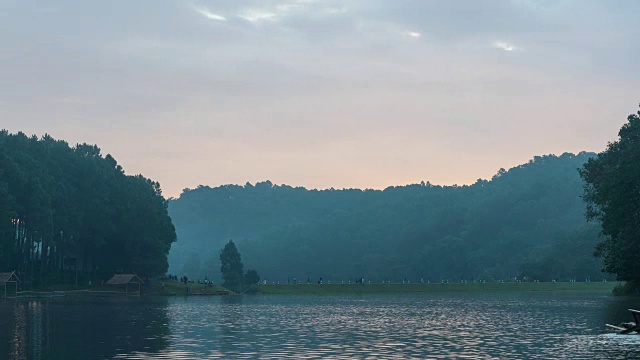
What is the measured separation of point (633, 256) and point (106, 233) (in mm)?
104919

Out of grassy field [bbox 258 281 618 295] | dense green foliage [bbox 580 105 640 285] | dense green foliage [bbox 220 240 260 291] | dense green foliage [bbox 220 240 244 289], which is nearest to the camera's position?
dense green foliage [bbox 580 105 640 285]

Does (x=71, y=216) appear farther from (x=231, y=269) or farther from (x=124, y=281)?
(x=231, y=269)

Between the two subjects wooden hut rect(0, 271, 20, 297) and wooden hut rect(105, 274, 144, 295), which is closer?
wooden hut rect(0, 271, 20, 297)

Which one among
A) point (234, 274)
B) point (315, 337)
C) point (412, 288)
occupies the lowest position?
point (315, 337)

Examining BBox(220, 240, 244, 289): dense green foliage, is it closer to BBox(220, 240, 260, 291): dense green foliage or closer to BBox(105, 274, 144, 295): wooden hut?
BBox(220, 240, 260, 291): dense green foliage

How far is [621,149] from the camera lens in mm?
115812

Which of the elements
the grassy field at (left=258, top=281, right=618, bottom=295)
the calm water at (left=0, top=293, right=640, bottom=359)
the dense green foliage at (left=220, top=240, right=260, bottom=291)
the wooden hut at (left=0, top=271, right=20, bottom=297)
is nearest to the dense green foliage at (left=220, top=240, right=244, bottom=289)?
the dense green foliage at (left=220, top=240, right=260, bottom=291)

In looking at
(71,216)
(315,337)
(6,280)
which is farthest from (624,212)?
(71,216)

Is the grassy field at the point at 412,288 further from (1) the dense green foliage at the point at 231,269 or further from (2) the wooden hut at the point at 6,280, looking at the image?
(2) the wooden hut at the point at 6,280

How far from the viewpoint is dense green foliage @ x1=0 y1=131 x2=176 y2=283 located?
147m

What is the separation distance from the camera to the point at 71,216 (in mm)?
162000

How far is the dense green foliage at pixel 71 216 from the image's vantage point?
147m

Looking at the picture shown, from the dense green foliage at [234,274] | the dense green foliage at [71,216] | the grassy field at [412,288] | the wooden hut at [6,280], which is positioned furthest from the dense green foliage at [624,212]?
Answer: the dense green foliage at [234,274]

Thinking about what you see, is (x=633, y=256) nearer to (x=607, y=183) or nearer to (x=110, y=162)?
(x=607, y=183)
